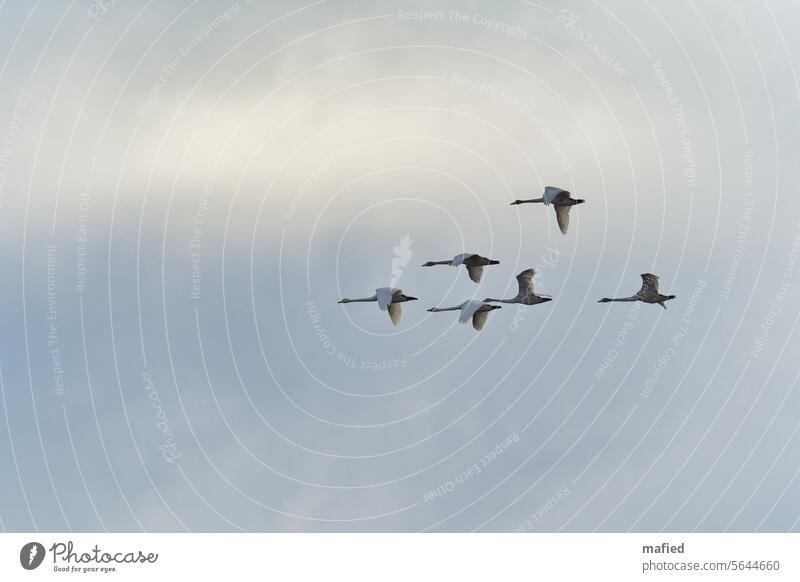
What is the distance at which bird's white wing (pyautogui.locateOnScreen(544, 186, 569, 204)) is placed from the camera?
445 feet

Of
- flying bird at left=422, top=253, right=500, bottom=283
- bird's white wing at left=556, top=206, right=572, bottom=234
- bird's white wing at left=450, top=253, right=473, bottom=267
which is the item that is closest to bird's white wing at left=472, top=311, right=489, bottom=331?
flying bird at left=422, top=253, right=500, bottom=283

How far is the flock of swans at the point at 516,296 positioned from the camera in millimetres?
135625

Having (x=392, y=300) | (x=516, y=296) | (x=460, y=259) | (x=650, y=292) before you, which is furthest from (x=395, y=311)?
(x=650, y=292)

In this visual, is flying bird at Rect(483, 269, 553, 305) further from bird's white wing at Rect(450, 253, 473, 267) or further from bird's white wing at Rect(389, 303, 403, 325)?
bird's white wing at Rect(389, 303, 403, 325)

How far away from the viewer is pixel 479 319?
142 meters

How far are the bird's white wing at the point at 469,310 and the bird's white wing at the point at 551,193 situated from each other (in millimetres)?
10353

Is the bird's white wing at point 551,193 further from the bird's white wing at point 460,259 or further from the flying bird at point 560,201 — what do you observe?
the bird's white wing at point 460,259

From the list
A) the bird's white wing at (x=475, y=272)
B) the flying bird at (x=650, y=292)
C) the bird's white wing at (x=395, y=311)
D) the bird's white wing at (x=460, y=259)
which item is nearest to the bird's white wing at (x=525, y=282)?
the bird's white wing at (x=475, y=272)

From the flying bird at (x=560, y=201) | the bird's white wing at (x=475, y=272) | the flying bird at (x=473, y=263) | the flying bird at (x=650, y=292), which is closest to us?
the flying bird at (x=560, y=201)

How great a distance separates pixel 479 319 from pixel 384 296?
8274 mm

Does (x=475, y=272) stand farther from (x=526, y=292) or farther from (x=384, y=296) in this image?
(x=384, y=296)
